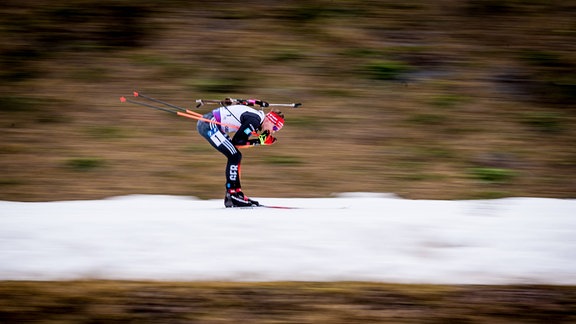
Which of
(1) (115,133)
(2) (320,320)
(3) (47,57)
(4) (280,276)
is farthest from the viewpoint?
(3) (47,57)

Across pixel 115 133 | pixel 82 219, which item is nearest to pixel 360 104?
pixel 115 133

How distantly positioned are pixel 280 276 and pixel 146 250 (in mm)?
1804

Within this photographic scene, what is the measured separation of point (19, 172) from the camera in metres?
12.0

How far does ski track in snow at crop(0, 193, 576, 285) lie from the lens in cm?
770

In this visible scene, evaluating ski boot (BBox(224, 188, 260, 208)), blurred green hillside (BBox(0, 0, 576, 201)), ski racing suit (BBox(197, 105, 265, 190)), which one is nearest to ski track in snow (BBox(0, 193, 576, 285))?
ski boot (BBox(224, 188, 260, 208))

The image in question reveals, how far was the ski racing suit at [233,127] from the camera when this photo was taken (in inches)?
330

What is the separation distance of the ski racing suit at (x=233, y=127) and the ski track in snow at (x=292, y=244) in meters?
0.97

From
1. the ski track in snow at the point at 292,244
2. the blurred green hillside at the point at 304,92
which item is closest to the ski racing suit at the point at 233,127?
the ski track in snow at the point at 292,244

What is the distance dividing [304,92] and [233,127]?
21.9ft

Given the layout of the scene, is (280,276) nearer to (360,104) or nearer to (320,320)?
(320,320)

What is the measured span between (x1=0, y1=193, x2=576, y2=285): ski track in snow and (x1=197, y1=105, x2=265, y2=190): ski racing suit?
0.97 meters

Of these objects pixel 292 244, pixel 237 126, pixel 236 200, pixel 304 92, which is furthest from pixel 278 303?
pixel 304 92

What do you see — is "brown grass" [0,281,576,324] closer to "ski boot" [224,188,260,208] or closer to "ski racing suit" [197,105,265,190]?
"ski boot" [224,188,260,208]

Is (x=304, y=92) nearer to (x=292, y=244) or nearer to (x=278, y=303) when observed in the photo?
(x=292, y=244)
